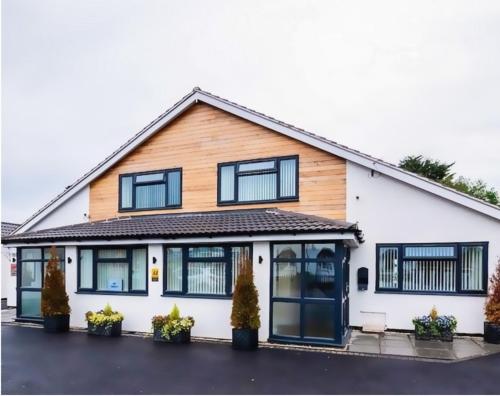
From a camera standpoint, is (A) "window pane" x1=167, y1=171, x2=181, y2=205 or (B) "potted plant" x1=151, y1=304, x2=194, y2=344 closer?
(B) "potted plant" x1=151, y1=304, x2=194, y2=344

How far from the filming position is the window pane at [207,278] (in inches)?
411

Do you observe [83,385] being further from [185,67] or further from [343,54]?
[185,67]

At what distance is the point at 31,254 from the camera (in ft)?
42.5

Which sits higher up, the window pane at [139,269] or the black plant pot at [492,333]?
the window pane at [139,269]

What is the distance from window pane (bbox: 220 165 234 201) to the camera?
1266 centimetres

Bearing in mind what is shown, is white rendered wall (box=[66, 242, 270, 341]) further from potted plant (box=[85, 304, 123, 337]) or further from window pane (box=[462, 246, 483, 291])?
window pane (box=[462, 246, 483, 291])

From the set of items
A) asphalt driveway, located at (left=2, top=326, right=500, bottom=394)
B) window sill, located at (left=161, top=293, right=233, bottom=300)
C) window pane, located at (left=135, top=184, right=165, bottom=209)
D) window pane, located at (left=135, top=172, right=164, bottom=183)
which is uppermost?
window pane, located at (left=135, top=172, right=164, bottom=183)

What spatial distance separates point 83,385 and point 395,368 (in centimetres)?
551

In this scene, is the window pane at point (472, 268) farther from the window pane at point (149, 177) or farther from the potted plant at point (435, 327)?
the window pane at point (149, 177)

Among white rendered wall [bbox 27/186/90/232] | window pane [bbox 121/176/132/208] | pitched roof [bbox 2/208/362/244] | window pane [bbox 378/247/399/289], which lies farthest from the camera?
white rendered wall [bbox 27/186/90/232]

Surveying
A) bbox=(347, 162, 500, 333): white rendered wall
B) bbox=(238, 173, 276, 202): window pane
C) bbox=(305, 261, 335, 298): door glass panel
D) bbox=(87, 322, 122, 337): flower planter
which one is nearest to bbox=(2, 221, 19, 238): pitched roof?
bbox=(87, 322, 122, 337): flower planter

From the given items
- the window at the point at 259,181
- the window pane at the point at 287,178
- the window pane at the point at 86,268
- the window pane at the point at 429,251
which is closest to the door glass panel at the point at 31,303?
the window pane at the point at 86,268

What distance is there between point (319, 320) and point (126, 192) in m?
8.45

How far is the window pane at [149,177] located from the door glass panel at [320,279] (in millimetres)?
6570
